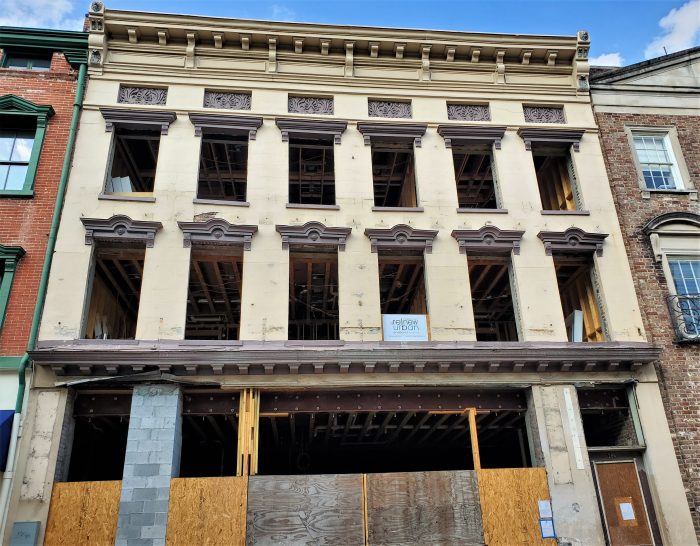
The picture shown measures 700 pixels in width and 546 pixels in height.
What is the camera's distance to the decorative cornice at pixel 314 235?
14.4 m

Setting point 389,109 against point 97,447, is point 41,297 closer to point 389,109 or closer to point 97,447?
point 97,447

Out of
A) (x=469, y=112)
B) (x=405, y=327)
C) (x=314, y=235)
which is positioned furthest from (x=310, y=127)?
(x=405, y=327)

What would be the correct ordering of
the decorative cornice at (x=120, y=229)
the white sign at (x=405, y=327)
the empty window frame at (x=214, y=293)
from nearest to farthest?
the white sign at (x=405, y=327) < the decorative cornice at (x=120, y=229) < the empty window frame at (x=214, y=293)

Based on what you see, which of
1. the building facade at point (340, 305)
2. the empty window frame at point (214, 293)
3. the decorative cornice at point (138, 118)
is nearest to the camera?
the building facade at point (340, 305)

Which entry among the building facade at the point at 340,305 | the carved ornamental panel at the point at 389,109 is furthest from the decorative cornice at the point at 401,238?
the carved ornamental panel at the point at 389,109

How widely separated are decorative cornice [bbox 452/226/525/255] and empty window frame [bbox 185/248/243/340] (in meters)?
5.66

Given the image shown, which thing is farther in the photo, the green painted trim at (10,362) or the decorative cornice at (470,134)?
the decorative cornice at (470,134)

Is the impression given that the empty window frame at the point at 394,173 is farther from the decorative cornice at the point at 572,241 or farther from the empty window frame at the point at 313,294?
the decorative cornice at the point at 572,241

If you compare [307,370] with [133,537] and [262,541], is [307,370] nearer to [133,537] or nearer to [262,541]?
[262,541]

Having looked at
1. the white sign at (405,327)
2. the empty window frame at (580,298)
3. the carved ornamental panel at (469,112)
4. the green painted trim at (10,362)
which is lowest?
the green painted trim at (10,362)

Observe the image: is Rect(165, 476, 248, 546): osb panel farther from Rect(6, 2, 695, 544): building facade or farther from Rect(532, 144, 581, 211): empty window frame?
Rect(532, 144, 581, 211): empty window frame

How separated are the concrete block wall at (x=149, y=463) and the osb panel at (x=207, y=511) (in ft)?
0.70

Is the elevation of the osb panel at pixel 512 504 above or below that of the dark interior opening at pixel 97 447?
below

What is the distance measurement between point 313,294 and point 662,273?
978 cm
